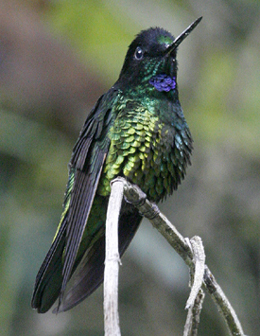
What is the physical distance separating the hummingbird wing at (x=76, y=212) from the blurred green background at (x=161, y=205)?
1.16m

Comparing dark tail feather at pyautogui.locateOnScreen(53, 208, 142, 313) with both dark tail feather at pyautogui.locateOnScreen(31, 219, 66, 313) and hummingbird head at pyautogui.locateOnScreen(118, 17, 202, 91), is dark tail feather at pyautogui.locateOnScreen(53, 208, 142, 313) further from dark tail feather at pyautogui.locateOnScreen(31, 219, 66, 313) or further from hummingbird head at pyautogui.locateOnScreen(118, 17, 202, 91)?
hummingbird head at pyautogui.locateOnScreen(118, 17, 202, 91)

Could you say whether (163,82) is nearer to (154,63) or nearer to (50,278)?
(154,63)

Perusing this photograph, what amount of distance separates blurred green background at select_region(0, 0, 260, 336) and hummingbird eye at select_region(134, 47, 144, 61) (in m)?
1.47

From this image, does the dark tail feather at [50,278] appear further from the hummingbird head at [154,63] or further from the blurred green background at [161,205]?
the blurred green background at [161,205]

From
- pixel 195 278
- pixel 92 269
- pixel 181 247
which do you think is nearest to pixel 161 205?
pixel 92 269

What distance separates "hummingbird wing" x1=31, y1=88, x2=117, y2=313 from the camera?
2.10m

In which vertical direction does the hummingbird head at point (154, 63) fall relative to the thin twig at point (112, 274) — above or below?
above

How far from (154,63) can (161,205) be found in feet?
6.20

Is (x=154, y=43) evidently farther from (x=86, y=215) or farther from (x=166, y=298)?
(x=166, y=298)

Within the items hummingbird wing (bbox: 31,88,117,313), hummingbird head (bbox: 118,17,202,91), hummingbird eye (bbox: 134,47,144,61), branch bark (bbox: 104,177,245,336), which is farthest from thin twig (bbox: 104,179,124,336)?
hummingbird eye (bbox: 134,47,144,61)

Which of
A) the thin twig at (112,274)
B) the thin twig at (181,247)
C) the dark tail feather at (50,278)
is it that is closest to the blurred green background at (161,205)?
the dark tail feather at (50,278)

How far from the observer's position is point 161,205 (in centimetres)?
407

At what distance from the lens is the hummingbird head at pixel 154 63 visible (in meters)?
2.37

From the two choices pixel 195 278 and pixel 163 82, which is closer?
pixel 195 278
